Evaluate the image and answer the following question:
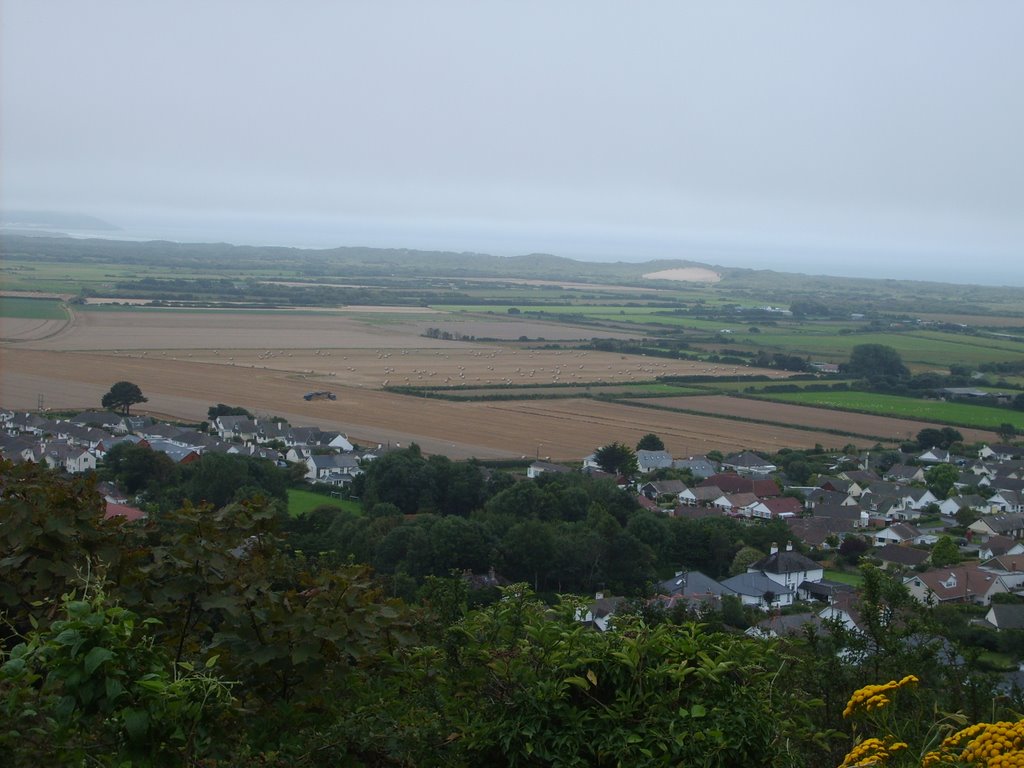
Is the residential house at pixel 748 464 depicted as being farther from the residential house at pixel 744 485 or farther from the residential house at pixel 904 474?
the residential house at pixel 904 474

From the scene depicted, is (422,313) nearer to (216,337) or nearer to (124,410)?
(216,337)

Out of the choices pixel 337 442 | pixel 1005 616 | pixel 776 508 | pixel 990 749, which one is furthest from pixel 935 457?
pixel 990 749

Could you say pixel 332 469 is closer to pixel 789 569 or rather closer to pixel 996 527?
pixel 789 569

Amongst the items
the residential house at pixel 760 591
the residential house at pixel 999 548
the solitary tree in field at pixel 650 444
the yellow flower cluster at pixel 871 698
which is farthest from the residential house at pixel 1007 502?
the yellow flower cluster at pixel 871 698

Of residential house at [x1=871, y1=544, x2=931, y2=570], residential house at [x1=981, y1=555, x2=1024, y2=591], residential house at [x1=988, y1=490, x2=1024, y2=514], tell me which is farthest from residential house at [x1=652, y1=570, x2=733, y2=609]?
residential house at [x1=988, y1=490, x2=1024, y2=514]

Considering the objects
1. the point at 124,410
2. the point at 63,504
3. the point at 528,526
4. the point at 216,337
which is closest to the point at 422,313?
the point at 216,337

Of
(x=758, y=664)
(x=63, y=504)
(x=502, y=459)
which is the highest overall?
(x=63, y=504)

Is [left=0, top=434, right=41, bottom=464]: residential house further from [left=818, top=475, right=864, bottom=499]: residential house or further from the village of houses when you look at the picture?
[left=818, top=475, right=864, bottom=499]: residential house

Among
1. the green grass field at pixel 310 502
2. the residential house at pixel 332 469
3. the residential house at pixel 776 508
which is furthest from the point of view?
the residential house at pixel 332 469
